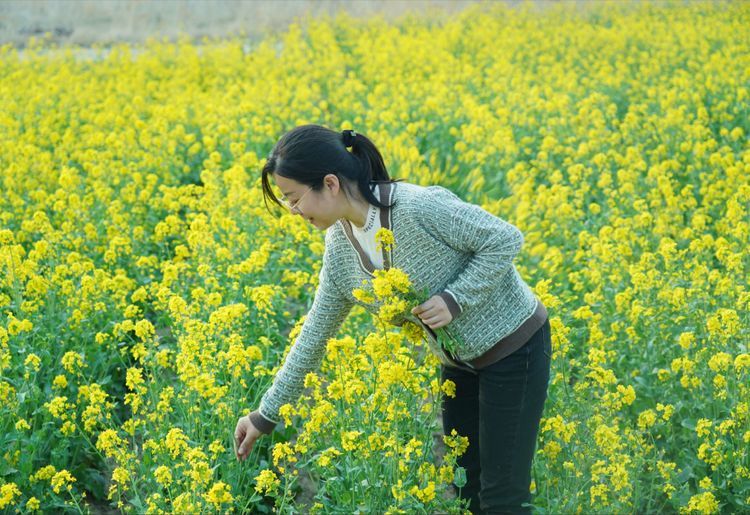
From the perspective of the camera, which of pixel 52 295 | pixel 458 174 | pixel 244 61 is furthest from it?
pixel 244 61

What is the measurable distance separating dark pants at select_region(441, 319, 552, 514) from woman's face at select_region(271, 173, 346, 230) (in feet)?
2.33

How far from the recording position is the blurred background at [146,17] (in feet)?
69.8

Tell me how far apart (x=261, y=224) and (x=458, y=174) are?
2138mm

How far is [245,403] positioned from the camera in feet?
13.1

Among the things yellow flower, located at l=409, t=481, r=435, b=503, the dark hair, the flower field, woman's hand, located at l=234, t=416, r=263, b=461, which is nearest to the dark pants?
the flower field

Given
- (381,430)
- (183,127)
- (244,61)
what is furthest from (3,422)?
(244,61)

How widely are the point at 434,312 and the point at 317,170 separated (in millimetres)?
529

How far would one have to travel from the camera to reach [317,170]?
2723 millimetres

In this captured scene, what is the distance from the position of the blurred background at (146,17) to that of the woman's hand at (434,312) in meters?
19.1

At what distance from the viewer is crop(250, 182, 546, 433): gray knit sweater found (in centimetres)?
272

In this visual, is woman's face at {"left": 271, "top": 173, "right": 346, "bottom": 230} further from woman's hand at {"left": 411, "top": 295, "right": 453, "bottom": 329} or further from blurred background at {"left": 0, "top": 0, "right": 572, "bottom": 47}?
blurred background at {"left": 0, "top": 0, "right": 572, "bottom": 47}

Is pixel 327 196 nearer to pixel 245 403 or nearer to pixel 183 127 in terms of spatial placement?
pixel 245 403

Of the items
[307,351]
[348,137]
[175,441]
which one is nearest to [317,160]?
[348,137]

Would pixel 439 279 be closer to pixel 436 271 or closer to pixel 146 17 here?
pixel 436 271
